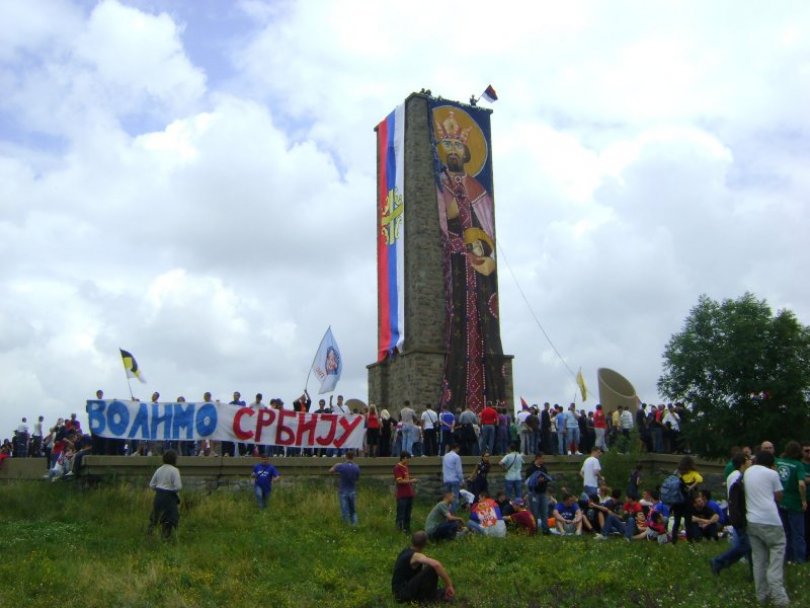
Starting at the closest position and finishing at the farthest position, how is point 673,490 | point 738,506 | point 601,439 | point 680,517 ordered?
point 738,506 → point 673,490 → point 680,517 → point 601,439

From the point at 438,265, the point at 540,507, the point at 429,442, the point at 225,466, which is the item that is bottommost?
the point at 540,507

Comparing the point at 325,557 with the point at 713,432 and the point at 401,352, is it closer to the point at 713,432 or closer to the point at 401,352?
the point at 713,432

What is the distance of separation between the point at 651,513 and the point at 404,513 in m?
4.22

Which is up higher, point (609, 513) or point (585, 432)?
point (585, 432)

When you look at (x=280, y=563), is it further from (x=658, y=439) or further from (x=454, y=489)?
(x=658, y=439)

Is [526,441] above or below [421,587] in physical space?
above

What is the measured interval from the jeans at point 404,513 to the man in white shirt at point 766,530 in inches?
268

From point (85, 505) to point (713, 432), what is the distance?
542 inches

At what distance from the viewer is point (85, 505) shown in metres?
16.1

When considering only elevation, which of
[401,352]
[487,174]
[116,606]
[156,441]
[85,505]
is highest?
[487,174]

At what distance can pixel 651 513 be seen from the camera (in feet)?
50.8

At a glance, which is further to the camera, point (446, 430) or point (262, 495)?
point (446, 430)

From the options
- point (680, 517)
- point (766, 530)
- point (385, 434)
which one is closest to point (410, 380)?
point (385, 434)

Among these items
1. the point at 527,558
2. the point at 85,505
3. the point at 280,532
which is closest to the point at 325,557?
the point at 280,532
